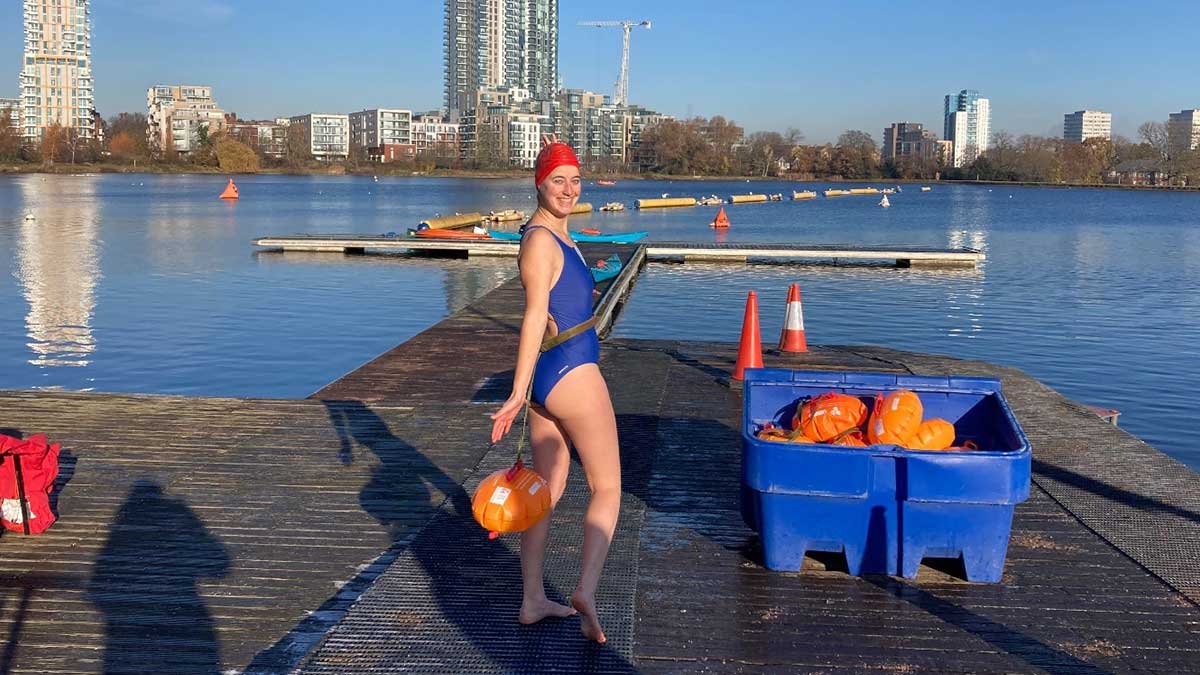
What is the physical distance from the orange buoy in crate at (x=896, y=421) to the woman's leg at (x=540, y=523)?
166cm

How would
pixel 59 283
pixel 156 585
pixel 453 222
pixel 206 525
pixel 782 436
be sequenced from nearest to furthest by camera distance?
pixel 156 585, pixel 782 436, pixel 206 525, pixel 59 283, pixel 453 222

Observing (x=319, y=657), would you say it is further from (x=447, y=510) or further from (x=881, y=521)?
(x=881, y=521)

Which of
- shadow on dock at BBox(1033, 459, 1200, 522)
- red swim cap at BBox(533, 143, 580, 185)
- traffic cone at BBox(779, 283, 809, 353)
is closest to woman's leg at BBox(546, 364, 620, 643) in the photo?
red swim cap at BBox(533, 143, 580, 185)

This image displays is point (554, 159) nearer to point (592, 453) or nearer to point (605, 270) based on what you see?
point (592, 453)

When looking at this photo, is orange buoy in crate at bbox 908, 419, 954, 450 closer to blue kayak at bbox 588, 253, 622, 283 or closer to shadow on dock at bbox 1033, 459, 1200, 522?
shadow on dock at bbox 1033, 459, 1200, 522

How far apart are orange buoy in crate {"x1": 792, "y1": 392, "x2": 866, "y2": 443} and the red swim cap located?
6.56ft

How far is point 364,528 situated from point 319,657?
5.98 feet

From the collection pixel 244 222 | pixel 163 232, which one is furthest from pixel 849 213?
pixel 163 232

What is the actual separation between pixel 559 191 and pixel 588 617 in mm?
1687

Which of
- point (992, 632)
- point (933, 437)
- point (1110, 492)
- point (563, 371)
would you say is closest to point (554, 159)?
point (563, 371)

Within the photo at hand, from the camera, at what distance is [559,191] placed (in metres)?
4.43

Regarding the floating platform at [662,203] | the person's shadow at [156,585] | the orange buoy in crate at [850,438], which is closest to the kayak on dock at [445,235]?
the person's shadow at [156,585]

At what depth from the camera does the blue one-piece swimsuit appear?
4.41m

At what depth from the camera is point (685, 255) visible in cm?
3591
